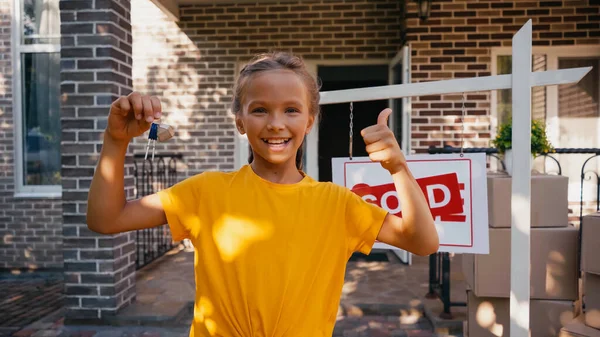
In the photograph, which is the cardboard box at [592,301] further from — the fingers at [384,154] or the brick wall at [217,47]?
the brick wall at [217,47]

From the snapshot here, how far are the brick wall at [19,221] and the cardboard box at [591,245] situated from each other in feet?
16.8

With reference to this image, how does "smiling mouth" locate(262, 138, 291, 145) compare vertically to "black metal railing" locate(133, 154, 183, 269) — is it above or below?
above

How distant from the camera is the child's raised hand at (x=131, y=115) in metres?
1.19

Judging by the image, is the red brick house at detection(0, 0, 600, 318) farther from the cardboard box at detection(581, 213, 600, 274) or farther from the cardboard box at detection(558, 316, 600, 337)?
the cardboard box at detection(558, 316, 600, 337)

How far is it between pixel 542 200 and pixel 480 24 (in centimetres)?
334

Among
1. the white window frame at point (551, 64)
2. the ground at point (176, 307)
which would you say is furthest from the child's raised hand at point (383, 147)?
the white window frame at point (551, 64)

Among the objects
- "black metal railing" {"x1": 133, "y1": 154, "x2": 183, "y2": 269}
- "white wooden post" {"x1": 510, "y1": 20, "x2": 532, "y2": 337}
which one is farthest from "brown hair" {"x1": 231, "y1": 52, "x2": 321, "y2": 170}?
"black metal railing" {"x1": 133, "y1": 154, "x2": 183, "y2": 269}

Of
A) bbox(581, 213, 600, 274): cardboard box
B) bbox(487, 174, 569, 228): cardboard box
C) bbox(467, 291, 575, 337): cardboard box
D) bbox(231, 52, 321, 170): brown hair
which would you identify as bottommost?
bbox(467, 291, 575, 337): cardboard box

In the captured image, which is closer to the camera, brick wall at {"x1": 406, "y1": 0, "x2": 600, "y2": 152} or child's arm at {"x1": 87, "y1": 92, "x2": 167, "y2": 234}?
child's arm at {"x1": 87, "y1": 92, "x2": 167, "y2": 234}

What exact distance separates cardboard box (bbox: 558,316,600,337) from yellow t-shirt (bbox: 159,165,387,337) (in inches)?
59.4

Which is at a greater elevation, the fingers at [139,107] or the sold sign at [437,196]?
Result: the fingers at [139,107]

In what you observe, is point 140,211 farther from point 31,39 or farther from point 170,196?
point 31,39

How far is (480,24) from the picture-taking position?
212 inches

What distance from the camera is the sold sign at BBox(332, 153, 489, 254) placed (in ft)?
7.08
